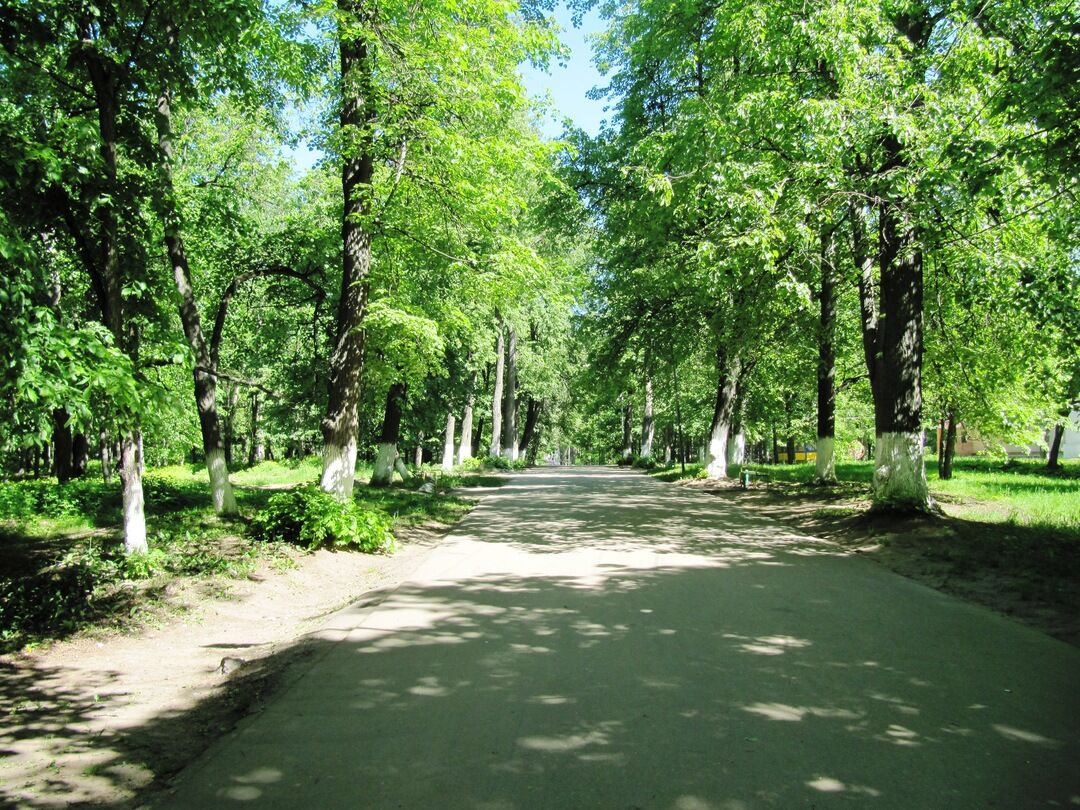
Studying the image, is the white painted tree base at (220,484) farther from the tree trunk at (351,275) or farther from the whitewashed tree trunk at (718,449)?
the whitewashed tree trunk at (718,449)

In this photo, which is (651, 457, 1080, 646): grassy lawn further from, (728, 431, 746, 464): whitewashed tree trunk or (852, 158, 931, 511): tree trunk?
(728, 431, 746, 464): whitewashed tree trunk

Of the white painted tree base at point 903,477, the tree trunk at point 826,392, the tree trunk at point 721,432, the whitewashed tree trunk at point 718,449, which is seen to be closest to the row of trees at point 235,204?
the white painted tree base at point 903,477

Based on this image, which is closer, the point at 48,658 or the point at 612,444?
the point at 48,658

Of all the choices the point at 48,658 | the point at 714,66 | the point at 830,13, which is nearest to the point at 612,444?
the point at 714,66

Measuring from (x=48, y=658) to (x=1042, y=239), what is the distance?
1671 cm

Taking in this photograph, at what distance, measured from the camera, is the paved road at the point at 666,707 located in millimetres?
3197

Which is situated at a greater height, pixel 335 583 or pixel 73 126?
pixel 73 126

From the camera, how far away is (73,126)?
6246mm

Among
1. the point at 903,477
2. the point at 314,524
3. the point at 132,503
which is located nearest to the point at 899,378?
the point at 903,477

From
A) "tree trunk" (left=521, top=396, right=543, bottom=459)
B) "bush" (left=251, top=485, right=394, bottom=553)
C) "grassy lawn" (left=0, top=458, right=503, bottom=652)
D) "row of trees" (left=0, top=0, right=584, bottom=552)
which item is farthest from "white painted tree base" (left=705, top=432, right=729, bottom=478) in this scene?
"tree trunk" (left=521, top=396, right=543, bottom=459)

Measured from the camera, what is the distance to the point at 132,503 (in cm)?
783

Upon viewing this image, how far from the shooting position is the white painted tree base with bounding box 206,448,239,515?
440 inches

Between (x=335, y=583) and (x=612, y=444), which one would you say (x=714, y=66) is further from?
(x=612, y=444)

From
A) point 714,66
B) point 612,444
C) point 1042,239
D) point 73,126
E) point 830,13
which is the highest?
point 714,66
